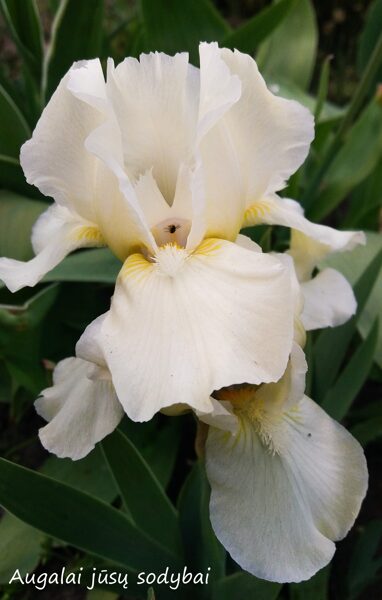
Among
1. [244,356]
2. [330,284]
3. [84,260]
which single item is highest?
[244,356]

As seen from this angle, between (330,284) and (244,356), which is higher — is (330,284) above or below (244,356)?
below

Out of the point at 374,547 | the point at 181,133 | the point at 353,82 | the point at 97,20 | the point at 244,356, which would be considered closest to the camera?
the point at 244,356

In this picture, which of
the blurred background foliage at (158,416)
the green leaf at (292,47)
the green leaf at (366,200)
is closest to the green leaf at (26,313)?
the blurred background foliage at (158,416)

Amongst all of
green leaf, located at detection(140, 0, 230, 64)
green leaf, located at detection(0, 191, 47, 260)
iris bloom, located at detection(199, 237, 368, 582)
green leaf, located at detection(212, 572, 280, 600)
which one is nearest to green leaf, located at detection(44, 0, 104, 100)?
green leaf, located at detection(140, 0, 230, 64)

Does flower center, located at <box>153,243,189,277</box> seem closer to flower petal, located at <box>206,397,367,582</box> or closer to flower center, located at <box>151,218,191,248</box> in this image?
flower center, located at <box>151,218,191,248</box>

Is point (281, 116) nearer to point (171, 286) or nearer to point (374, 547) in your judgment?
point (171, 286)

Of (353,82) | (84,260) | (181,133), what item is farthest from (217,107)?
(353,82)
